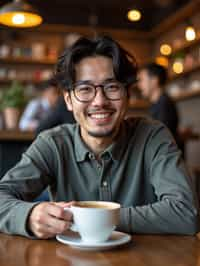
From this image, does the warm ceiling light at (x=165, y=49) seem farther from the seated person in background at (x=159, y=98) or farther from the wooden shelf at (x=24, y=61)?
the seated person in background at (x=159, y=98)

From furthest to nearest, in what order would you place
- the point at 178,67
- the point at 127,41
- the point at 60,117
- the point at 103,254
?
1. the point at 127,41
2. the point at 178,67
3. the point at 60,117
4. the point at 103,254

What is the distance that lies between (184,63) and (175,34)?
2.45ft

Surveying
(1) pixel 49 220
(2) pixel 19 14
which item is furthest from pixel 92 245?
(2) pixel 19 14

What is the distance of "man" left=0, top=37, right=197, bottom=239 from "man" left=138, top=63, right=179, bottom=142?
224 centimetres

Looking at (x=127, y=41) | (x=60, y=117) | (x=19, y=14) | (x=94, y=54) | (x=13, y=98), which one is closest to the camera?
(x=94, y=54)

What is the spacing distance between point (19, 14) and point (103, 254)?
2.80 m

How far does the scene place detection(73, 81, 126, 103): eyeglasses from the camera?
53.5 inches

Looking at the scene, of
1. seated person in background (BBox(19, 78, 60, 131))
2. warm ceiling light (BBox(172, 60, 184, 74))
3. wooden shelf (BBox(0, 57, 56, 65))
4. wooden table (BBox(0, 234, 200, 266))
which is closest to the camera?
wooden table (BBox(0, 234, 200, 266))

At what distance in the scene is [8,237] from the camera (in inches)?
41.8

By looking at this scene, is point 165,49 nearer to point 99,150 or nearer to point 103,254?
point 99,150

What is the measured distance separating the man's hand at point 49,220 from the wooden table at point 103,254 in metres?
0.02

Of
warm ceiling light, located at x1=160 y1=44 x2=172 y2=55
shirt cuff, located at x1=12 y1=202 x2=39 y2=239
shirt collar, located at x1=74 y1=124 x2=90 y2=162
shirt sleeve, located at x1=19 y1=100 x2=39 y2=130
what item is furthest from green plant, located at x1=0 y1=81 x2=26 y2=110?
warm ceiling light, located at x1=160 y1=44 x2=172 y2=55

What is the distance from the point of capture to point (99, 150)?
1.47m

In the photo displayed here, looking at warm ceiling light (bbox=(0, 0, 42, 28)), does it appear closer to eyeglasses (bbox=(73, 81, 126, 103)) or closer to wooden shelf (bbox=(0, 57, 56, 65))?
eyeglasses (bbox=(73, 81, 126, 103))
